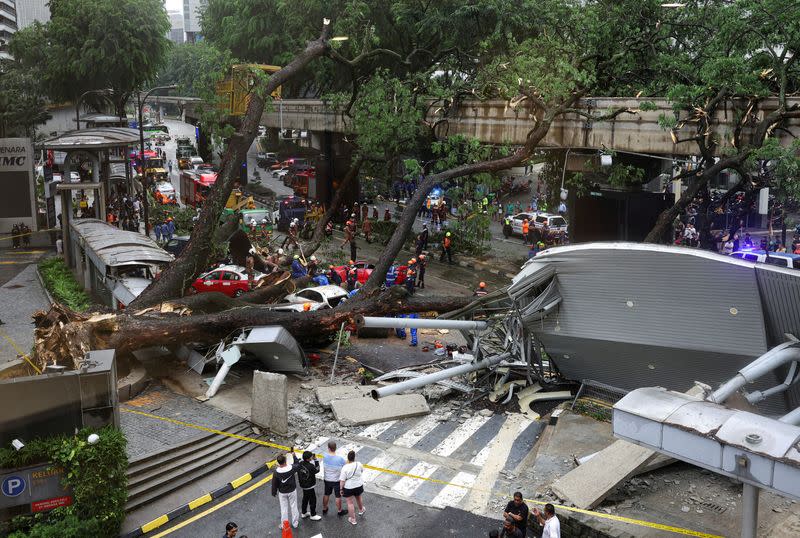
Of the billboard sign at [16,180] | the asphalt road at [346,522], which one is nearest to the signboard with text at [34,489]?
the asphalt road at [346,522]

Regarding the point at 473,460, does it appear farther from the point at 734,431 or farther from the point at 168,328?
the point at 168,328

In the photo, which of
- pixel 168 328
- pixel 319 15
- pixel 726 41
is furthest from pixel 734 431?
pixel 319 15

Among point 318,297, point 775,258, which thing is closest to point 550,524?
point 318,297

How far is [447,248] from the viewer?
3394 centimetres

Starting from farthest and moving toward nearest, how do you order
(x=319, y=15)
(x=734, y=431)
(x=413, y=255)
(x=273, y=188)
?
(x=273, y=188)
(x=319, y=15)
(x=413, y=255)
(x=734, y=431)

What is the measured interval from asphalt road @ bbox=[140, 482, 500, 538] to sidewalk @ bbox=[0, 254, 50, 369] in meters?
9.01

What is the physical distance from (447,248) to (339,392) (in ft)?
54.6

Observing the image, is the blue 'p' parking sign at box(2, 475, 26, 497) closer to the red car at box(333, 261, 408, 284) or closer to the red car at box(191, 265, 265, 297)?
the red car at box(191, 265, 265, 297)

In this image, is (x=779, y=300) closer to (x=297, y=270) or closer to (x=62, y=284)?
(x=297, y=270)

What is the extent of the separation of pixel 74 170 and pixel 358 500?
157 ft

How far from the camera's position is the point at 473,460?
15344mm

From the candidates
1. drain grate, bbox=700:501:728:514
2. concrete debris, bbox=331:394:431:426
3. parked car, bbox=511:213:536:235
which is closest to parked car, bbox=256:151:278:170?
parked car, bbox=511:213:536:235

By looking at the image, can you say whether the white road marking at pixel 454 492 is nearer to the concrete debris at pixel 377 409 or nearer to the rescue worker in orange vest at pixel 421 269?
the concrete debris at pixel 377 409

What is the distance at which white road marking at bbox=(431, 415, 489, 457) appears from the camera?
51.8ft
